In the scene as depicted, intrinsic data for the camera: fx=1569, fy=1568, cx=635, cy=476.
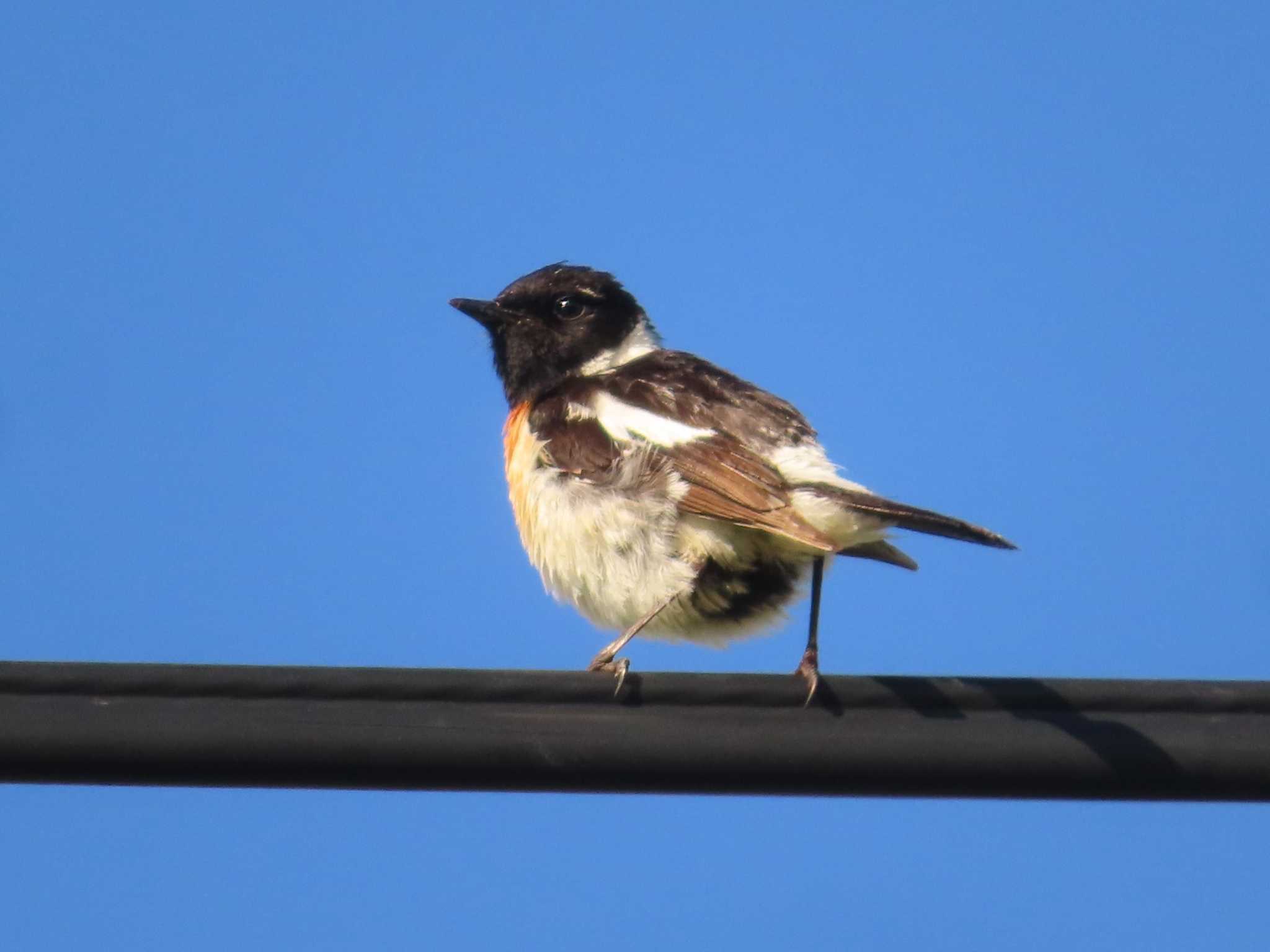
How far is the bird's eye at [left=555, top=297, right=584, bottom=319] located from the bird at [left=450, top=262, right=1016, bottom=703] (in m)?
1.07

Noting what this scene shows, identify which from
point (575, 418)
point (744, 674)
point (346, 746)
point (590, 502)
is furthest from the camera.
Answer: point (575, 418)

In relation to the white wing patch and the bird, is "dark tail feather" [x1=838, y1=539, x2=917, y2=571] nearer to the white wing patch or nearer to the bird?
the bird

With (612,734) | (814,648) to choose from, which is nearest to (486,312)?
(814,648)

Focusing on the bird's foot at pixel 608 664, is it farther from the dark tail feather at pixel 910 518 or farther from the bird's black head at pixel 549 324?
the bird's black head at pixel 549 324

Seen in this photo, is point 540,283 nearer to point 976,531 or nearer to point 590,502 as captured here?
point 590,502

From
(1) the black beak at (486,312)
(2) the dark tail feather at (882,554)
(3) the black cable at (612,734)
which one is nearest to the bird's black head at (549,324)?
(1) the black beak at (486,312)

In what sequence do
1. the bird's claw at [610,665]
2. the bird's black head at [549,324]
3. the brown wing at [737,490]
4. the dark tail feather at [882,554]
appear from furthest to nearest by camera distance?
the bird's black head at [549,324] → the dark tail feather at [882,554] → the brown wing at [737,490] → the bird's claw at [610,665]

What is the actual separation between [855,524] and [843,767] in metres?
2.18

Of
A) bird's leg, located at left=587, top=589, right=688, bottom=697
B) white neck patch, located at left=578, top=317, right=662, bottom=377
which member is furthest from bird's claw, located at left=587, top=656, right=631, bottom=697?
white neck patch, located at left=578, top=317, right=662, bottom=377

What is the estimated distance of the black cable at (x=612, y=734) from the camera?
3.61 metres

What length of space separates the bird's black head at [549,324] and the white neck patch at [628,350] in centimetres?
2

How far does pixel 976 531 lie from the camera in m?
5.16

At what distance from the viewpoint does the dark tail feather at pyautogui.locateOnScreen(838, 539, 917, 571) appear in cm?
655

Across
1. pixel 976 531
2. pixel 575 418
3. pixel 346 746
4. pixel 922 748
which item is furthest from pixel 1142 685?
pixel 575 418
